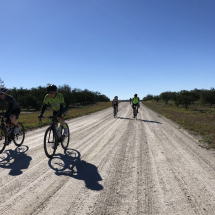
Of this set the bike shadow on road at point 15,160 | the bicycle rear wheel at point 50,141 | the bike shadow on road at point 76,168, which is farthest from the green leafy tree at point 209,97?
the bike shadow on road at point 15,160

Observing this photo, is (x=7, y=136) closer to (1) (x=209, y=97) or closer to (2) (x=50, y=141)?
(2) (x=50, y=141)

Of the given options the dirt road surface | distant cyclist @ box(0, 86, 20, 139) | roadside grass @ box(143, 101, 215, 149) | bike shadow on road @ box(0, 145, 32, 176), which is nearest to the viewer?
the dirt road surface

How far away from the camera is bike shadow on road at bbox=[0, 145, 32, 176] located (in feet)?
12.1

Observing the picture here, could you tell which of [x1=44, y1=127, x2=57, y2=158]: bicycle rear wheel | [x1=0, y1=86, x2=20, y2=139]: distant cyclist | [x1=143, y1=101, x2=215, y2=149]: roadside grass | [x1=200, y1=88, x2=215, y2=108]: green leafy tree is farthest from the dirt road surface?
[x1=200, y1=88, x2=215, y2=108]: green leafy tree

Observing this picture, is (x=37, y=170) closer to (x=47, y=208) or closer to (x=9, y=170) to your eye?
(x=9, y=170)

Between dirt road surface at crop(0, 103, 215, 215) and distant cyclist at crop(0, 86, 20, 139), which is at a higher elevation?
distant cyclist at crop(0, 86, 20, 139)

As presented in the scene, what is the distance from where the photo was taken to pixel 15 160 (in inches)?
168

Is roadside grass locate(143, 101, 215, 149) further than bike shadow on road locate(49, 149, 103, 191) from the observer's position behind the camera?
Yes

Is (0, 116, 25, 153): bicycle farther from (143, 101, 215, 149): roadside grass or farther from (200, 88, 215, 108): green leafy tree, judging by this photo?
(200, 88, 215, 108): green leafy tree

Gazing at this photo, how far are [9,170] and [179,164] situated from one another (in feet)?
14.6

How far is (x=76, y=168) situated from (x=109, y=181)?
105 centimetres

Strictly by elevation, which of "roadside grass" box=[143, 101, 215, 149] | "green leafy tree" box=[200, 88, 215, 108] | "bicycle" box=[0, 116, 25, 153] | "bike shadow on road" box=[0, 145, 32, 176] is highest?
"green leafy tree" box=[200, 88, 215, 108]

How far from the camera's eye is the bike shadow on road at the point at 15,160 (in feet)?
12.1

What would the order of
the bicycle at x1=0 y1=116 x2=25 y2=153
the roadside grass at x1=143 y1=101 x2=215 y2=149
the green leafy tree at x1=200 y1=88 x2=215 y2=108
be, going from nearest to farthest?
1. the bicycle at x1=0 y1=116 x2=25 y2=153
2. the roadside grass at x1=143 y1=101 x2=215 y2=149
3. the green leafy tree at x1=200 y1=88 x2=215 y2=108
